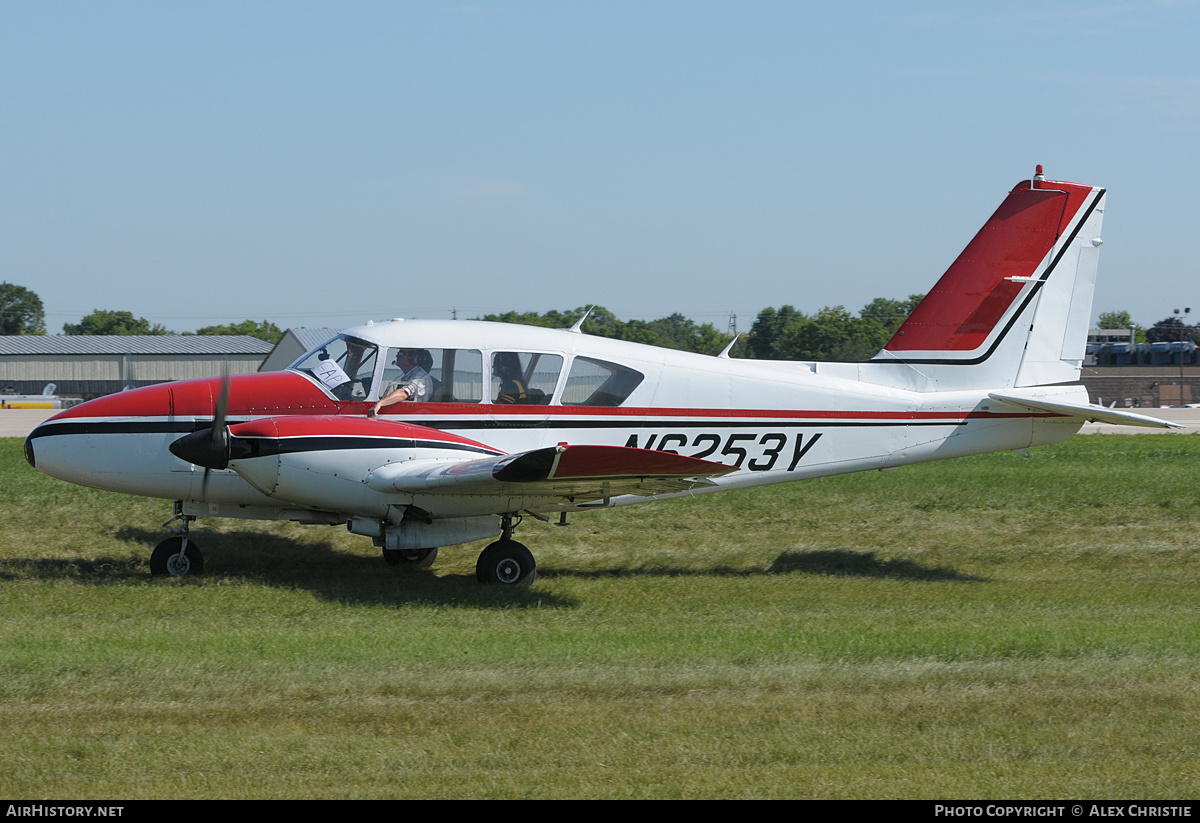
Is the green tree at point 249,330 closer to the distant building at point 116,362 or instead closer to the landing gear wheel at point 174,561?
the distant building at point 116,362

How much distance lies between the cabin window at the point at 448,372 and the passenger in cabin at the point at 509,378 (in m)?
0.16

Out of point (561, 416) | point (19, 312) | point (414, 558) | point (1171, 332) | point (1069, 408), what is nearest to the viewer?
point (561, 416)

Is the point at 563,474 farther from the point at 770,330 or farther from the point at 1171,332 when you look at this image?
the point at 1171,332

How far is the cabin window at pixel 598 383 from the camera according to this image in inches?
418

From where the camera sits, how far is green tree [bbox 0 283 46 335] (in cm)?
12594

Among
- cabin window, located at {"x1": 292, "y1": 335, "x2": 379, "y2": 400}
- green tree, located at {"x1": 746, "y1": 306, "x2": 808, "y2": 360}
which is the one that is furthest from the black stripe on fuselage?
green tree, located at {"x1": 746, "y1": 306, "x2": 808, "y2": 360}

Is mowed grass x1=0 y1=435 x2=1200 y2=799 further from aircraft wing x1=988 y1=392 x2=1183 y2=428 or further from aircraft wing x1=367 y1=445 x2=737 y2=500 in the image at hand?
aircraft wing x1=988 y1=392 x2=1183 y2=428

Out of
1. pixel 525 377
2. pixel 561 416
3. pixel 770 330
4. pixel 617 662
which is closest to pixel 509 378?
pixel 525 377

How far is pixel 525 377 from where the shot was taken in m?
10.5

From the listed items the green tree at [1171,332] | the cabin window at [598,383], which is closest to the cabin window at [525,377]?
the cabin window at [598,383]

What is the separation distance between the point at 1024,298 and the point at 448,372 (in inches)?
239

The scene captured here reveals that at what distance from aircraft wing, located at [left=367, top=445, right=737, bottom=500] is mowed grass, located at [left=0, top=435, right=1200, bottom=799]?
1024 millimetres

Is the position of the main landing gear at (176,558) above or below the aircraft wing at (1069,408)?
below
